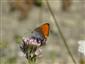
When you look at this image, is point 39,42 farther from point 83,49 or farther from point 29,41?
point 83,49

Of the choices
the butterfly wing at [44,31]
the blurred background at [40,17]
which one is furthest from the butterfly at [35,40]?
the blurred background at [40,17]

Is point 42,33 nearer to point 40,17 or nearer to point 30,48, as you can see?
point 30,48

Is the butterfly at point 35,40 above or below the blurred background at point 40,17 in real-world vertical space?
above

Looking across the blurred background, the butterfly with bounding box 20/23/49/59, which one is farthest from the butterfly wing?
the blurred background

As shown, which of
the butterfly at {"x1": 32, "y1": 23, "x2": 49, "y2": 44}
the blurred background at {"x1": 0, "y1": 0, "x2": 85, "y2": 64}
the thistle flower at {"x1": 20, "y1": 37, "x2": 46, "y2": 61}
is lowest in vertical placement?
the blurred background at {"x1": 0, "y1": 0, "x2": 85, "y2": 64}

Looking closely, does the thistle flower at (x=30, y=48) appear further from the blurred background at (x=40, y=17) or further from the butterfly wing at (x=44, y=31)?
the blurred background at (x=40, y=17)

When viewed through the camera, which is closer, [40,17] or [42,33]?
[42,33]

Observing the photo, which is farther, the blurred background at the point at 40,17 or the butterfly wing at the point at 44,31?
the blurred background at the point at 40,17

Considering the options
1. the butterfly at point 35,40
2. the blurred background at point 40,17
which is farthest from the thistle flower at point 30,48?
the blurred background at point 40,17

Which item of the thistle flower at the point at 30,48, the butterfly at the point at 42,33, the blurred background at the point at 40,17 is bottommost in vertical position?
the blurred background at the point at 40,17

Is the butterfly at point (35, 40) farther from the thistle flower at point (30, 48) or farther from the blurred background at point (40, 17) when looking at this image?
the blurred background at point (40, 17)

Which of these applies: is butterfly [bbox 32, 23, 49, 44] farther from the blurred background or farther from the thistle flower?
the blurred background

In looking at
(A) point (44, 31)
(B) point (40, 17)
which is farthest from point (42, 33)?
(B) point (40, 17)
